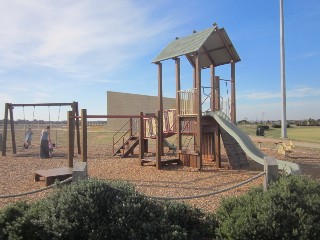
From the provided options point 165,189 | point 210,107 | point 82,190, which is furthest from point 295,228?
point 210,107

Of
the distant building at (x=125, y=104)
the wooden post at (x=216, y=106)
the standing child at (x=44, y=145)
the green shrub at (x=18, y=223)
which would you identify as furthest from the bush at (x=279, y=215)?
the distant building at (x=125, y=104)

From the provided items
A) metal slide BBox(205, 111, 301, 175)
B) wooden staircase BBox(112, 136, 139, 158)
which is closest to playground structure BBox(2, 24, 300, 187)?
metal slide BBox(205, 111, 301, 175)

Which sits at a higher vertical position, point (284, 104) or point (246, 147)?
point (284, 104)

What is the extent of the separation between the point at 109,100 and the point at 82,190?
36.9 metres

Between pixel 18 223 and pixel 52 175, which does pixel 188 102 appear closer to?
pixel 52 175

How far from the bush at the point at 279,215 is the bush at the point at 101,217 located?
1.67 ft

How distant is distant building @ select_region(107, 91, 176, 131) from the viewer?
41050mm

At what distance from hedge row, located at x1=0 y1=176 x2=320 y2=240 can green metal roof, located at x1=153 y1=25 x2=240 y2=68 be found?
7476 mm

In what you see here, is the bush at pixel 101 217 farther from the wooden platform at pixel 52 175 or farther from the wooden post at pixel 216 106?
the wooden post at pixel 216 106

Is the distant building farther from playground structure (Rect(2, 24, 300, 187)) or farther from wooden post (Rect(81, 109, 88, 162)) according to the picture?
wooden post (Rect(81, 109, 88, 162))

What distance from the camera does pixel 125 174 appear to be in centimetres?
1061

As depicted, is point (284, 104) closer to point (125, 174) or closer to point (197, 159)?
point (197, 159)

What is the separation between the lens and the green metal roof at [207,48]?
11.9 metres

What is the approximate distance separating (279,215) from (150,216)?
165 centimetres
